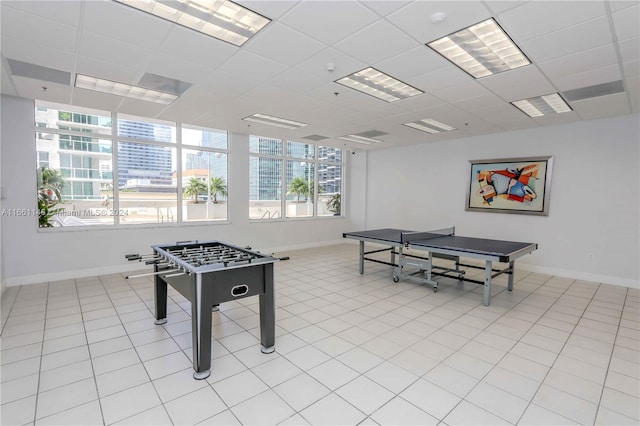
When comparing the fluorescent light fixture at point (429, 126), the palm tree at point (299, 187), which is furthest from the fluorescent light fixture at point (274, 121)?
the palm tree at point (299, 187)

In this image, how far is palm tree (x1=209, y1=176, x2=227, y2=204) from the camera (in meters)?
6.76

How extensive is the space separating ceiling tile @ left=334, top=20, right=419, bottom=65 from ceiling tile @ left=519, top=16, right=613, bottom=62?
1.08 meters

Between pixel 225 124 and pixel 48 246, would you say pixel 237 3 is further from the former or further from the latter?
pixel 48 246

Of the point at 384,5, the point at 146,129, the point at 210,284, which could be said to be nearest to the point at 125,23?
the point at 384,5

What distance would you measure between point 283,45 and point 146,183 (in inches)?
174

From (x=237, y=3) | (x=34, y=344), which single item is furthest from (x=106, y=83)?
(x=34, y=344)

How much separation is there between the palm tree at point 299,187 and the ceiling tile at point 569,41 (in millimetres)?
6016

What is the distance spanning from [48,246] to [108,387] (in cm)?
390

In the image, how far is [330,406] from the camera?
210cm

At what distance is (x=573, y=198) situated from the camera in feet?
18.1

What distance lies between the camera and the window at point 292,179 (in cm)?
747

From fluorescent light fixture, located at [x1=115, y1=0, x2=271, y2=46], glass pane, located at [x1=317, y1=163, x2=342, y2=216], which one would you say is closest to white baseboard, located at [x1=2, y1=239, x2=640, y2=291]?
fluorescent light fixture, located at [x1=115, y1=0, x2=271, y2=46]

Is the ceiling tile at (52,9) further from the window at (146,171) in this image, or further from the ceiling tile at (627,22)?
the ceiling tile at (627,22)

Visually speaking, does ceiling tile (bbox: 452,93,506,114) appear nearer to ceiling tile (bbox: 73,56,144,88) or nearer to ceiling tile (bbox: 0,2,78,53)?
ceiling tile (bbox: 73,56,144,88)
